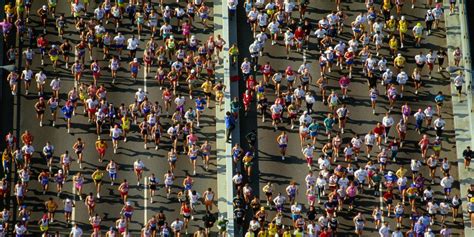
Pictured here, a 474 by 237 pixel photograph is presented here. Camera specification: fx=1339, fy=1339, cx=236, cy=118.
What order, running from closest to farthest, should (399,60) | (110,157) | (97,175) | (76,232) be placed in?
(76,232)
(97,175)
(110,157)
(399,60)

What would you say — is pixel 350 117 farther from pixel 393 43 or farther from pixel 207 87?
pixel 207 87

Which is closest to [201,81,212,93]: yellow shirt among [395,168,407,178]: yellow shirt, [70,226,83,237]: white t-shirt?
[70,226,83,237]: white t-shirt

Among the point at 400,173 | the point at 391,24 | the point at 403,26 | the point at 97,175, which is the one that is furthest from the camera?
the point at 391,24

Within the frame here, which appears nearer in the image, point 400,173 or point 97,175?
point 97,175

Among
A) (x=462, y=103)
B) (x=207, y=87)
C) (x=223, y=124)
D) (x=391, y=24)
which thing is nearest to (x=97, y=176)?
(x=223, y=124)

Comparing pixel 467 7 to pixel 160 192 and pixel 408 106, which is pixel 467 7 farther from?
pixel 160 192

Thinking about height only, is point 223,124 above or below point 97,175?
above

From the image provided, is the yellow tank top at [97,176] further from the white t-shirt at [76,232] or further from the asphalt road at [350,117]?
the asphalt road at [350,117]
